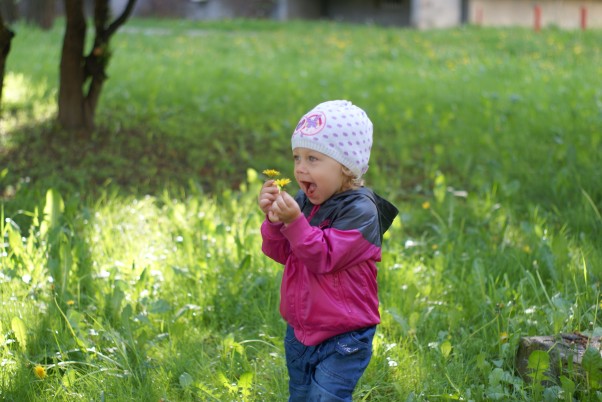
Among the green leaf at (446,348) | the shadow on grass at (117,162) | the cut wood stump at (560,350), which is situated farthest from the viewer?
the shadow on grass at (117,162)

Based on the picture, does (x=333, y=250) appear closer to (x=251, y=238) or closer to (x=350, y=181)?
(x=350, y=181)

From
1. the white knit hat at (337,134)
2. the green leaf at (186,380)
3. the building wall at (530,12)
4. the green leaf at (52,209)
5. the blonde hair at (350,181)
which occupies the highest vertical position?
the white knit hat at (337,134)

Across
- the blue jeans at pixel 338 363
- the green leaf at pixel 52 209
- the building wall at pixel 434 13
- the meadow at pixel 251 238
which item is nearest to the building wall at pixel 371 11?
the building wall at pixel 434 13

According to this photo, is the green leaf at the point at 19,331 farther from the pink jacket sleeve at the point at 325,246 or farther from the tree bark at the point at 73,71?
the tree bark at the point at 73,71

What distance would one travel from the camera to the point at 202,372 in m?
2.73

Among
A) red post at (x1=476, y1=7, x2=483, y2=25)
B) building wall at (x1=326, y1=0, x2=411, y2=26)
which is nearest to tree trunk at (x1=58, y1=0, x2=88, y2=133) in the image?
red post at (x1=476, y1=7, x2=483, y2=25)

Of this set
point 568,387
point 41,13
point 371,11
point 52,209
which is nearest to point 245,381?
point 568,387

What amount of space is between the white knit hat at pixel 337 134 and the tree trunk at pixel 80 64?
13.1ft

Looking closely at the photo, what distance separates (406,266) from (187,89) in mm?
5041

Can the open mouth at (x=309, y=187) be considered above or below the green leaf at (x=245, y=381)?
above

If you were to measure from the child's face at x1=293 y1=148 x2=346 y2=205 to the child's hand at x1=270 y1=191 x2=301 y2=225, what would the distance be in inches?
6.7

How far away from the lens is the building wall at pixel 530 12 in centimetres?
2267

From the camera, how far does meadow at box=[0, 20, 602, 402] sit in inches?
107

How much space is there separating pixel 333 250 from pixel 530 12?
2436cm
